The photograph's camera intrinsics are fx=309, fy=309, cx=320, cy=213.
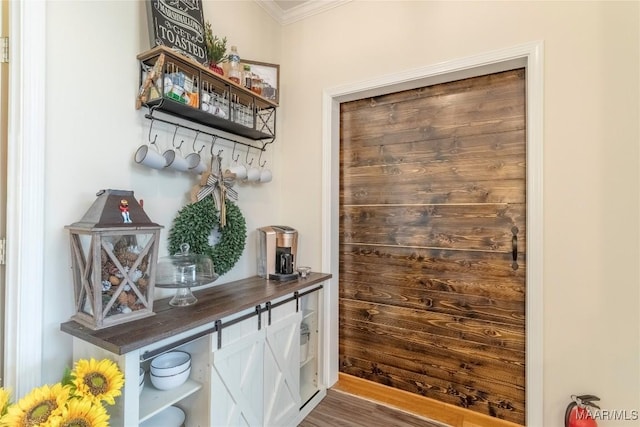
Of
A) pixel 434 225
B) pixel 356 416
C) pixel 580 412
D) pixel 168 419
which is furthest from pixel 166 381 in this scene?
pixel 580 412

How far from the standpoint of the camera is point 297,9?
7.56 ft

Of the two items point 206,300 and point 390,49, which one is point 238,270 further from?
point 390,49

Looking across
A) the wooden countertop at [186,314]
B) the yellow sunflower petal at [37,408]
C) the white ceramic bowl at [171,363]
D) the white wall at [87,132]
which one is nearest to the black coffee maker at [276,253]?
the wooden countertop at [186,314]

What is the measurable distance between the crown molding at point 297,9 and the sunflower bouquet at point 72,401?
2341 mm

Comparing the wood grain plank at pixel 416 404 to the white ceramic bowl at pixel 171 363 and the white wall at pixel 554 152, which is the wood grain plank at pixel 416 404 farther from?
the white ceramic bowl at pixel 171 363

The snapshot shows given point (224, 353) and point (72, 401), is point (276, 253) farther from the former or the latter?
point (72, 401)

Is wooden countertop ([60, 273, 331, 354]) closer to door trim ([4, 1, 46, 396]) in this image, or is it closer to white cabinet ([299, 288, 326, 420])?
door trim ([4, 1, 46, 396])

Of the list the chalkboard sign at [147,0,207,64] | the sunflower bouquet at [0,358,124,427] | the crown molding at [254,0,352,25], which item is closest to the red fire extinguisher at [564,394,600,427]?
the sunflower bouquet at [0,358,124,427]

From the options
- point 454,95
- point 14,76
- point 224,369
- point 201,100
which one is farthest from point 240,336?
point 454,95

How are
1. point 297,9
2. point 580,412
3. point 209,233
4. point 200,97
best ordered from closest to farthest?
1. point 580,412
2. point 200,97
3. point 209,233
4. point 297,9

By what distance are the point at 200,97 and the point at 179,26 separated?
1.19ft

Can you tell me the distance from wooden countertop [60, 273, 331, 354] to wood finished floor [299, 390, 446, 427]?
82 cm

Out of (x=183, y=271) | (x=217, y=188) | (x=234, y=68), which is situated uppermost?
(x=234, y=68)

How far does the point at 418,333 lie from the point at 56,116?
2216 millimetres
